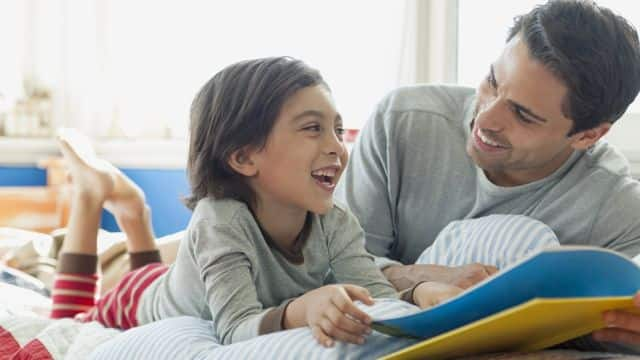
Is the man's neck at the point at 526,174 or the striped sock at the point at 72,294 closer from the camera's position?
the man's neck at the point at 526,174

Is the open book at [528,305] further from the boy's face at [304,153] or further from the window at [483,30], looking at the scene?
the window at [483,30]

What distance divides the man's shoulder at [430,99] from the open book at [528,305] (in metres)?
0.80

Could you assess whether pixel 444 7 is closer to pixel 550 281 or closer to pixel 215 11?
pixel 215 11

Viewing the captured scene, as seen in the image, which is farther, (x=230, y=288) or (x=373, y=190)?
(x=373, y=190)

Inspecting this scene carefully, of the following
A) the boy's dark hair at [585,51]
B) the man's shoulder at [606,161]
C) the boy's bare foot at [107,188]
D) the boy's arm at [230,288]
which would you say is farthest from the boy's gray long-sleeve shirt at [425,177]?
the boy's bare foot at [107,188]

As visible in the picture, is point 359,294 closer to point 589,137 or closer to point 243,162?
point 243,162

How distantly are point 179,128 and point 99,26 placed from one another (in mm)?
596

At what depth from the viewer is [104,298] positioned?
67.1 inches

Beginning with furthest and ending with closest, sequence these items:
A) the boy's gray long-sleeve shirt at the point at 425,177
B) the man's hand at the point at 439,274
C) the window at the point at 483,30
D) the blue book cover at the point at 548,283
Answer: the window at the point at 483,30, the boy's gray long-sleeve shirt at the point at 425,177, the man's hand at the point at 439,274, the blue book cover at the point at 548,283

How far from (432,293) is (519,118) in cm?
43

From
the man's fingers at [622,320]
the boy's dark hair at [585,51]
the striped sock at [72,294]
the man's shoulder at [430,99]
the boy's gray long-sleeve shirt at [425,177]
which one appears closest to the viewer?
the man's fingers at [622,320]

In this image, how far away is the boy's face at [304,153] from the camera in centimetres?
132

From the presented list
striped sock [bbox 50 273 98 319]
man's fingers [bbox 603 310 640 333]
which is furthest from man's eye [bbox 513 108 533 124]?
striped sock [bbox 50 273 98 319]

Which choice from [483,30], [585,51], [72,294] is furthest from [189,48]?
[585,51]
